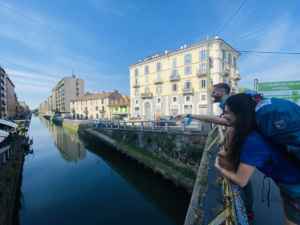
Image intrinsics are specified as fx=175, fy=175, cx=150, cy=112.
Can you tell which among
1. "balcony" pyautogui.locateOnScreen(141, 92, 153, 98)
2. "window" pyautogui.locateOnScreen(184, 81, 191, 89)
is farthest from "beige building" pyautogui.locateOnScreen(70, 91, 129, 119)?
"window" pyautogui.locateOnScreen(184, 81, 191, 89)

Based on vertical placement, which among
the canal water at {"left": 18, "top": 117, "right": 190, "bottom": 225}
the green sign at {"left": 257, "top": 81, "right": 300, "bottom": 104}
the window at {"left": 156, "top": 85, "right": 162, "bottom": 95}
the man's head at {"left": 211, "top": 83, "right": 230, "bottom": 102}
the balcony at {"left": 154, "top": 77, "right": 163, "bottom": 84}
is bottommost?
the canal water at {"left": 18, "top": 117, "right": 190, "bottom": 225}

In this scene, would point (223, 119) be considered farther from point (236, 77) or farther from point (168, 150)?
point (236, 77)

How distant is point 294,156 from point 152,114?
33.6 meters

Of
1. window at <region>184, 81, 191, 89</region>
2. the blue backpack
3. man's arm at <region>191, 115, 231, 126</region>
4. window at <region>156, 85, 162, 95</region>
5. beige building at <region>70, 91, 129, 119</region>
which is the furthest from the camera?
beige building at <region>70, 91, 129, 119</region>

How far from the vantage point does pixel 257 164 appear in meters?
1.17

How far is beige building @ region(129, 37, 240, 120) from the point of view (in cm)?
2778

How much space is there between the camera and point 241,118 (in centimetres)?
126

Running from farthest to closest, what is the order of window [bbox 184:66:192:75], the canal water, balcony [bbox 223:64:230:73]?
window [bbox 184:66:192:75]
balcony [bbox 223:64:230:73]
the canal water

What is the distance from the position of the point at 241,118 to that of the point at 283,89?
11037 millimetres

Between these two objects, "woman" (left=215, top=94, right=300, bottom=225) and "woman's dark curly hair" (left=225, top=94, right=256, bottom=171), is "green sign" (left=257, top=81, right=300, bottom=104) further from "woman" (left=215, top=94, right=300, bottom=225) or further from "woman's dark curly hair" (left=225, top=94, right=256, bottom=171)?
"woman's dark curly hair" (left=225, top=94, right=256, bottom=171)

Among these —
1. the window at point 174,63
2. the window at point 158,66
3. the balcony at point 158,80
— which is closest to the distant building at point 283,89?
the window at point 174,63

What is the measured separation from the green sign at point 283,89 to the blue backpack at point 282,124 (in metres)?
9.89

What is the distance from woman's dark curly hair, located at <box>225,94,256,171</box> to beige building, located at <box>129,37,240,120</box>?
2472 cm

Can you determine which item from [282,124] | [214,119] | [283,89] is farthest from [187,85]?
[282,124]
